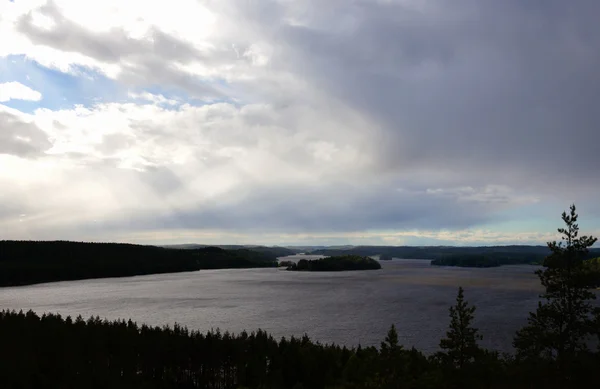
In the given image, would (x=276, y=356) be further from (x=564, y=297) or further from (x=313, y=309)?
(x=313, y=309)

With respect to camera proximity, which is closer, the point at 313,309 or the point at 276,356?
the point at 276,356

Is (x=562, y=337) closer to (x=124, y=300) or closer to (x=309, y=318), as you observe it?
(x=309, y=318)

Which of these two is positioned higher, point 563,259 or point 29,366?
point 563,259

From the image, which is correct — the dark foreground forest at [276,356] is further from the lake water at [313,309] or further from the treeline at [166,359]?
the lake water at [313,309]

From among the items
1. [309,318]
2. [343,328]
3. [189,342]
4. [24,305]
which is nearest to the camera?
[189,342]

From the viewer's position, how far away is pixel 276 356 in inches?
1964

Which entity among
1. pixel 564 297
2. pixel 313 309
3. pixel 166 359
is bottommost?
pixel 313 309

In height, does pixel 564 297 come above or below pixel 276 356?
above

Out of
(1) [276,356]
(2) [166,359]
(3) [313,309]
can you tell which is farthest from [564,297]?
(3) [313,309]

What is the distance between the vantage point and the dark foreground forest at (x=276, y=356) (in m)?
34.8

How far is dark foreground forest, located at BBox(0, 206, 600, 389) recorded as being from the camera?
114ft

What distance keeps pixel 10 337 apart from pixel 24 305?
97.8 m

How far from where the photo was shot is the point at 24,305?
131 metres

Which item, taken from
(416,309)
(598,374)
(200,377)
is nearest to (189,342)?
(200,377)
